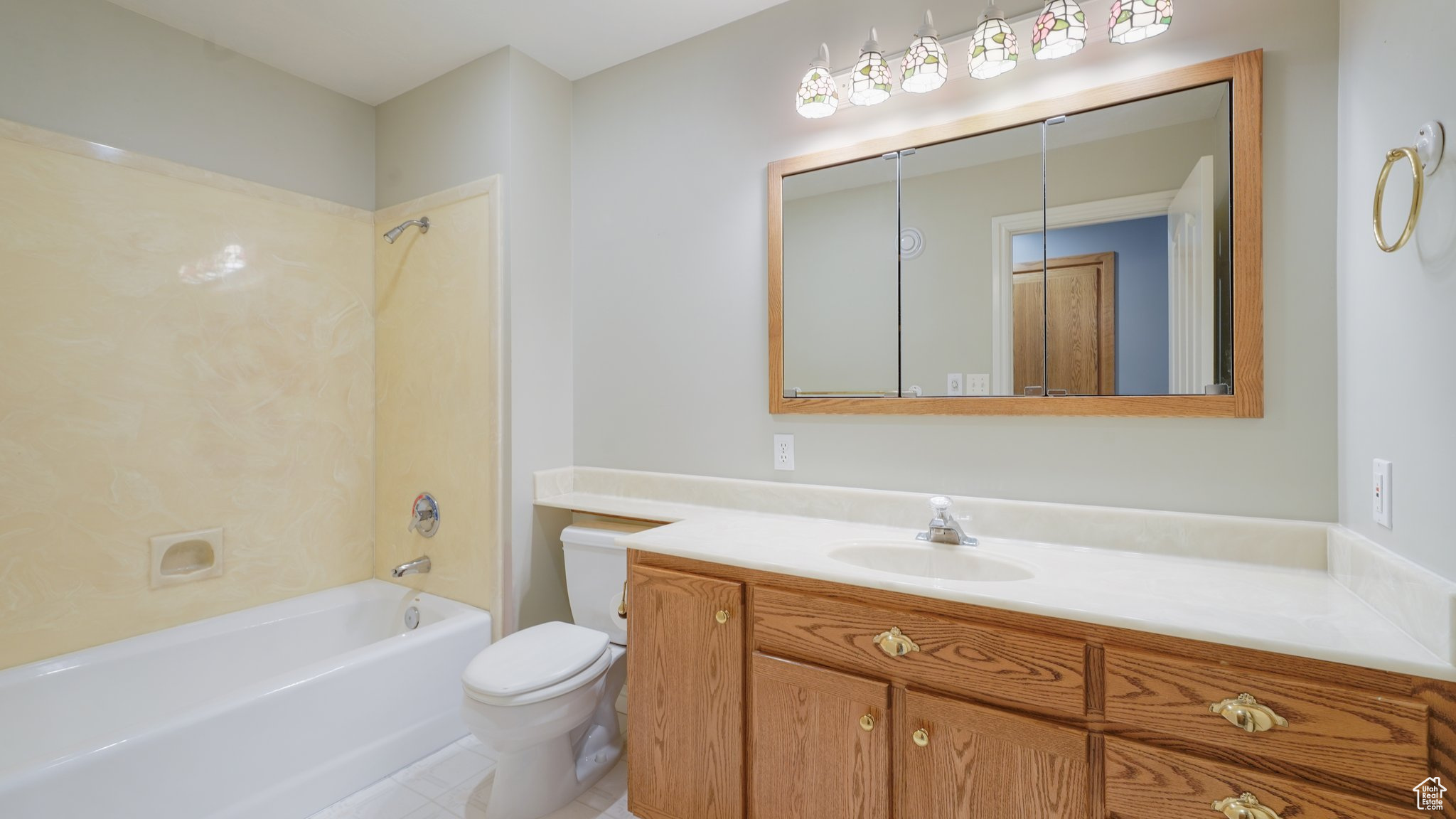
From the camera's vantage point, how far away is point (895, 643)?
119cm

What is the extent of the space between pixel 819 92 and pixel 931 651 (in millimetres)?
1496

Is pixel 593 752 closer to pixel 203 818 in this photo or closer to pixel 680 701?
pixel 680 701

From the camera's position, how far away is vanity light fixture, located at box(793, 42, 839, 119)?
67.3 inches

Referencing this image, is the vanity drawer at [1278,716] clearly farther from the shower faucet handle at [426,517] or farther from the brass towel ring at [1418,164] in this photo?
the shower faucet handle at [426,517]

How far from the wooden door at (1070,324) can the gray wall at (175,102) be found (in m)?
2.66

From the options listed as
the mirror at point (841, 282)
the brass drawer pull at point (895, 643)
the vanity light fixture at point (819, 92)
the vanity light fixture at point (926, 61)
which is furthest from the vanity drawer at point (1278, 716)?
the vanity light fixture at point (819, 92)

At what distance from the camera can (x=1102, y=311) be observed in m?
1.45

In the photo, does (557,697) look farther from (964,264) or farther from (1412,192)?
(1412,192)

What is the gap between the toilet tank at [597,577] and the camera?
6.59 feet

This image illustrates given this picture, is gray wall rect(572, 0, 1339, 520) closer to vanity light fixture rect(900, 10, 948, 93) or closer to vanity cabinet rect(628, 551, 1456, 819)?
vanity light fixture rect(900, 10, 948, 93)

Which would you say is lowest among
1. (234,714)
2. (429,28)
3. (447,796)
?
(447,796)

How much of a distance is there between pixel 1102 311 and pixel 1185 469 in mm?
419

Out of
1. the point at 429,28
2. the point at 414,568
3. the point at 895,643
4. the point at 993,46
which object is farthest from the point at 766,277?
the point at 414,568

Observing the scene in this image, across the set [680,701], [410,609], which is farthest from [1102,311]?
[410,609]
